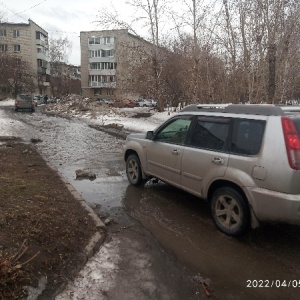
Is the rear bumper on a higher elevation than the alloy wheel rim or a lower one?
higher

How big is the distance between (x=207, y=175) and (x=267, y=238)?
43.1 inches

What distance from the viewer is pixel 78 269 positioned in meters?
3.30

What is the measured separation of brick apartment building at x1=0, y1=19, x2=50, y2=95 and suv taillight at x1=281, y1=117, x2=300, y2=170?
71843 mm

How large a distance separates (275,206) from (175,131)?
2.22 m

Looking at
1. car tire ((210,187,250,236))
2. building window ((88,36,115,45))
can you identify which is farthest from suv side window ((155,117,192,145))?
building window ((88,36,115,45))

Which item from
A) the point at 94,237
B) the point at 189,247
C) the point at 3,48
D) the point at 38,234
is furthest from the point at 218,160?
the point at 3,48

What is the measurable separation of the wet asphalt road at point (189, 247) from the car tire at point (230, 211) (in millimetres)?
140

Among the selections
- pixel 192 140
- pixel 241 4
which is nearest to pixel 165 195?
pixel 192 140

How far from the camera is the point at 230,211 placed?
4.13 meters

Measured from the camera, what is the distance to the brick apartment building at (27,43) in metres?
68.8

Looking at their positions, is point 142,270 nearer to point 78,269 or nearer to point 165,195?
point 78,269

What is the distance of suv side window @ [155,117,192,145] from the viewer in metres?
5.07

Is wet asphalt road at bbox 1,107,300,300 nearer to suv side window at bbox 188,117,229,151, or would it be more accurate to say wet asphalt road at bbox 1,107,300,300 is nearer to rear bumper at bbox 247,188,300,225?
rear bumper at bbox 247,188,300,225

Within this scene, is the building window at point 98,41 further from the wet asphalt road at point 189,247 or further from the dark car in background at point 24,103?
the wet asphalt road at point 189,247
